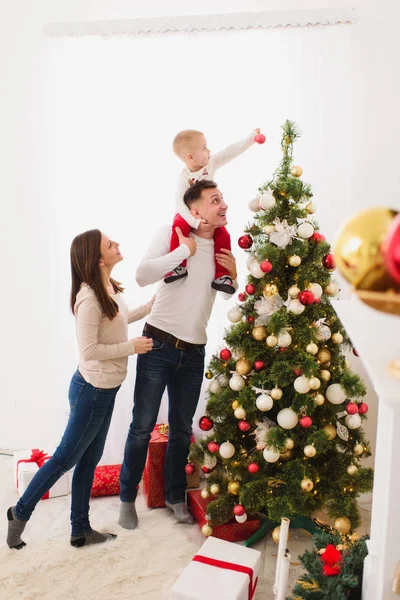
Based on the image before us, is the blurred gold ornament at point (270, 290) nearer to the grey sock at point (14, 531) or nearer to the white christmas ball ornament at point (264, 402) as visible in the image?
the white christmas ball ornament at point (264, 402)

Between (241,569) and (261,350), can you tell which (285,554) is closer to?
(241,569)

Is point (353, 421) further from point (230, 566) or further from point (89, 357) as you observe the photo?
point (89, 357)

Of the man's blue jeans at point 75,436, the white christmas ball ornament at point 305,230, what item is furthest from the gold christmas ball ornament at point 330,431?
the man's blue jeans at point 75,436

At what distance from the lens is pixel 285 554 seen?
5.47ft

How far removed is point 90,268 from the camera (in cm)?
223

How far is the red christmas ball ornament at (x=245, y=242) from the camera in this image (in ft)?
7.76

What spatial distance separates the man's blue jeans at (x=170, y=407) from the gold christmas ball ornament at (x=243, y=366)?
27 centimetres

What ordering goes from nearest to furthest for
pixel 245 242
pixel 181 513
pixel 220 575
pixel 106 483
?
1. pixel 220 575
2. pixel 245 242
3. pixel 181 513
4. pixel 106 483

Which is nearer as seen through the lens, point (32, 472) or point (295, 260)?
point (295, 260)

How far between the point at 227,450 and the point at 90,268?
0.93 meters

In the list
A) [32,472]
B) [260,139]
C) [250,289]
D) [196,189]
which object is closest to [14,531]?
[32,472]

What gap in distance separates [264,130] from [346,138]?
1.32 ft

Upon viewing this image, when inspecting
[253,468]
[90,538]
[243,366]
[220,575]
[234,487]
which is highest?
[243,366]

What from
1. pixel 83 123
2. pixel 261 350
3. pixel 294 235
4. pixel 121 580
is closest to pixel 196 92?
pixel 83 123
